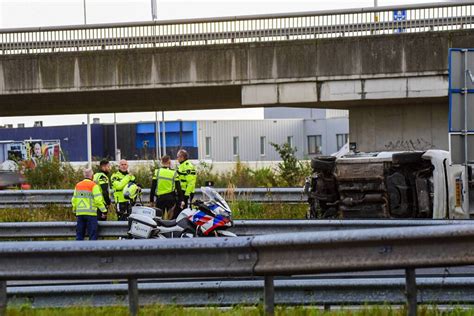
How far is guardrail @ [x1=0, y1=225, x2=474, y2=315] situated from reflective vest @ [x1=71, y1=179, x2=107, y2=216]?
8089 mm

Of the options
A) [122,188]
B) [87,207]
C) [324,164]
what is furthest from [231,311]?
[324,164]

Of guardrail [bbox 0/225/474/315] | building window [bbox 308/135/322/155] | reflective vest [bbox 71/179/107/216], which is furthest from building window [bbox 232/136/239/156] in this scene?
guardrail [bbox 0/225/474/315]

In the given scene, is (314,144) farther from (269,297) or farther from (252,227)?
(269,297)

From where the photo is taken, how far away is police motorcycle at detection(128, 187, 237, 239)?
1321 cm

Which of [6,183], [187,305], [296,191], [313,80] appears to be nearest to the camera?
[187,305]

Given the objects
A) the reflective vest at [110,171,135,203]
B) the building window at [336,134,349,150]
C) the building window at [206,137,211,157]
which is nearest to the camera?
the reflective vest at [110,171,135,203]

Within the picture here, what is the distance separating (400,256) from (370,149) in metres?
21.6

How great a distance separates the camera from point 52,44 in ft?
94.0

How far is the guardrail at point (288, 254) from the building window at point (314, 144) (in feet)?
187

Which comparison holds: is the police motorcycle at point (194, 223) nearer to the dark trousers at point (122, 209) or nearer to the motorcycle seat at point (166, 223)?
the motorcycle seat at point (166, 223)

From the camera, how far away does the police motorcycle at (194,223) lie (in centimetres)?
1321

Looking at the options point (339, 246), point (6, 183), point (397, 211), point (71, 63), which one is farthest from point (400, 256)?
point (6, 183)

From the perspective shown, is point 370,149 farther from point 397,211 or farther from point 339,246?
point 339,246

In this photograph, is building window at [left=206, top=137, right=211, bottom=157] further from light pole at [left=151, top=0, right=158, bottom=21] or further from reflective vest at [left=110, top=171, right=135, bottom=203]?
reflective vest at [left=110, top=171, right=135, bottom=203]
